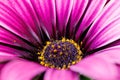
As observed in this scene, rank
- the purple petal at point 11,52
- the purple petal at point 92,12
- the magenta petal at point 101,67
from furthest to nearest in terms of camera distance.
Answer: the purple petal at point 92,12 → the purple petal at point 11,52 → the magenta petal at point 101,67

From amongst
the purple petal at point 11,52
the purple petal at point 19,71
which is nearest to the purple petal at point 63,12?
the purple petal at point 11,52

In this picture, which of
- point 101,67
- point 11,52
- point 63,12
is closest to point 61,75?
point 101,67

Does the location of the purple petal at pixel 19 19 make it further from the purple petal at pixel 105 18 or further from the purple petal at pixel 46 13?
the purple petal at pixel 105 18

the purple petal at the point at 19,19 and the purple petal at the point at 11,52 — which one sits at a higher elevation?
the purple petal at the point at 19,19

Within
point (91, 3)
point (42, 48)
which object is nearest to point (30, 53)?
point (42, 48)

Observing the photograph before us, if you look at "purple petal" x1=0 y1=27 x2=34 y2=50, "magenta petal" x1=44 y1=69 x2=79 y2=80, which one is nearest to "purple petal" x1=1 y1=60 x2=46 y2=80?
"magenta petal" x1=44 y1=69 x2=79 y2=80

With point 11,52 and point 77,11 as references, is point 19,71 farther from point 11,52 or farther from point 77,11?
point 77,11

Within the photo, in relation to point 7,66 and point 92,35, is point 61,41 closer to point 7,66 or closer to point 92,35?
point 92,35
